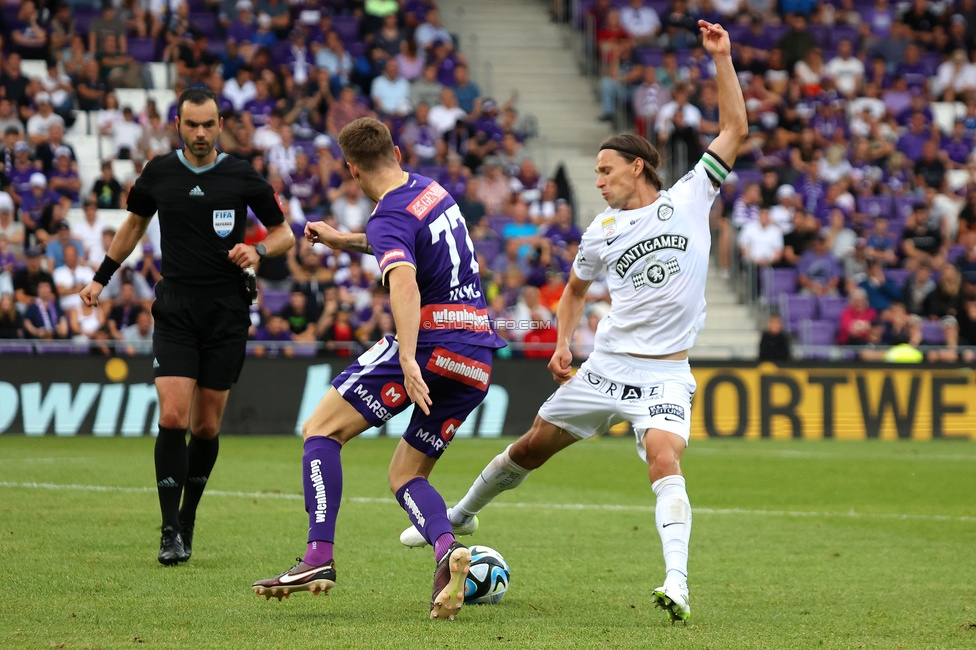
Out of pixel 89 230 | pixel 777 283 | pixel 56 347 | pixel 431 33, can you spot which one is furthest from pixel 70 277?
pixel 777 283

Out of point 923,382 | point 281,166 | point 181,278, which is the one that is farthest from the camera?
point 281,166

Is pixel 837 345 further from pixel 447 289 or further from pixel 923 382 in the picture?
pixel 447 289

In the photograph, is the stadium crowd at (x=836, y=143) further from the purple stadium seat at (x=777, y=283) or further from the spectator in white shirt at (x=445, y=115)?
the spectator in white shirt at (x=445, y=115)

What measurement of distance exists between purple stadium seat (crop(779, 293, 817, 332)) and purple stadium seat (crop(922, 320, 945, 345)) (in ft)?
5.90

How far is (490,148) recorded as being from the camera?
23016 mm

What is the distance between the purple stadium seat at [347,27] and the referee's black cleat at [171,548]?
60.3 feet

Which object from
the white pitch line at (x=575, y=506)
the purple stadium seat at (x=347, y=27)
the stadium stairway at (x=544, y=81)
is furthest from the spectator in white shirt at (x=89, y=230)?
the stadium stairway at (x=544, y=81)

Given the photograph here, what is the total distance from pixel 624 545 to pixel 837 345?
13648mm

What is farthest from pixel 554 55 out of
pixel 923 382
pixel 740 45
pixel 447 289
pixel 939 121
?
pixel 447 289

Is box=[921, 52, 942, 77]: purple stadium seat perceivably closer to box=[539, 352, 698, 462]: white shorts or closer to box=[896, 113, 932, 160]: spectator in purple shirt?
box=[896, 113, 932, 160]: spectator in purple shirt

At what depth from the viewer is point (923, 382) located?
62.9 feet

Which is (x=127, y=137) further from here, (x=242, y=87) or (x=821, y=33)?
(x=821, y=33)

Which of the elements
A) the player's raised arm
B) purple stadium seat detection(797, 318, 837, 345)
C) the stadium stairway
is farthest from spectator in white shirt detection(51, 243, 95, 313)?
the player's raised arm

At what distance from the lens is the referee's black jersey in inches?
302
